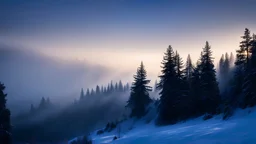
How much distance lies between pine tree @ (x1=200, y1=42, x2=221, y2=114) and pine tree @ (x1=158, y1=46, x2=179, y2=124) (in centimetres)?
499

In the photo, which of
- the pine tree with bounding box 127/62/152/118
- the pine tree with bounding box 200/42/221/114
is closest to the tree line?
the pine tree with bounding box 200/42/221/114

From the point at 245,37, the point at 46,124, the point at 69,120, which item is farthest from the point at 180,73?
the point at 46,124

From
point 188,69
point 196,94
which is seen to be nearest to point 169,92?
point 196,94

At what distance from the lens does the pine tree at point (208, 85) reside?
43.8 m

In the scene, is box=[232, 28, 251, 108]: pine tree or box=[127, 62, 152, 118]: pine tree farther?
box=[127, 62, 152, 118]: pine tree

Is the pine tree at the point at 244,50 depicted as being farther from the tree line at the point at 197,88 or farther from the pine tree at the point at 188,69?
the pine tree at the point at 188,69

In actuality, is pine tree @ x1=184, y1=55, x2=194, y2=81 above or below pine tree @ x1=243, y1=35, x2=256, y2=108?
above

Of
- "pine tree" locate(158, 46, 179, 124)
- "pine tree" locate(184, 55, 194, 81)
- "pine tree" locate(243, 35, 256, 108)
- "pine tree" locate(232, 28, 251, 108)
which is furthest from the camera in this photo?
"pine tree" locate(184, 55, 194, 81)

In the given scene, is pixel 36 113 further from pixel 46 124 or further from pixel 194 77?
pixel 194 77

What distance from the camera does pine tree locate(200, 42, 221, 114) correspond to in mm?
43812

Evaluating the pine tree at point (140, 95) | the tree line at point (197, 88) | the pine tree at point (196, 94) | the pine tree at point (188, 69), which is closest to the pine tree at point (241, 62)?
the tree line at point (197, 88)

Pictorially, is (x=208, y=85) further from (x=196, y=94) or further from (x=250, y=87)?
(x=250, y=87)

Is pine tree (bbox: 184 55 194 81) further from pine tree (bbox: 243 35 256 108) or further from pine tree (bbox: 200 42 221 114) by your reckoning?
pine tree (bbox: 243 35 256 108)

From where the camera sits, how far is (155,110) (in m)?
55.7
